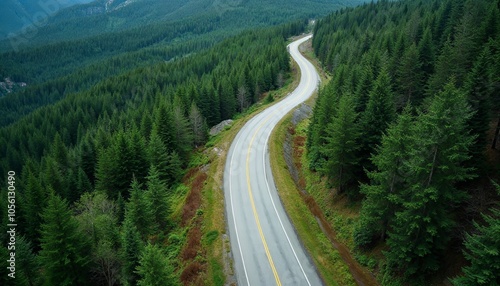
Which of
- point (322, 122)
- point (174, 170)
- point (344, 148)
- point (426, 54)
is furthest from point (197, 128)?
point (426, 54)

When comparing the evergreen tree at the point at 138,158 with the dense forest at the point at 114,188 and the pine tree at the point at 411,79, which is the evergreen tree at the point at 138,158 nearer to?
the dense forest at the point at 114,188

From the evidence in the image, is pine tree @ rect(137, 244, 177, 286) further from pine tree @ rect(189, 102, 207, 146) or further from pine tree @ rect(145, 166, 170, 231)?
pine tree @ rect(189, 102, 207, 146)

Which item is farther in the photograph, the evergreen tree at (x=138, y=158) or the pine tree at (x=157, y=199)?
the evergreen tree at (x=138, y=158)

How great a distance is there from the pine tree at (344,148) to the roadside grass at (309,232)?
5.05 meters

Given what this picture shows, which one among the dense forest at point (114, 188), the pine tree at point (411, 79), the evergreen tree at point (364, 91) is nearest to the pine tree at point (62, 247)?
the dense forest at point (114, 188)

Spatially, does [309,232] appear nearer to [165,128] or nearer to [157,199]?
[157,199]

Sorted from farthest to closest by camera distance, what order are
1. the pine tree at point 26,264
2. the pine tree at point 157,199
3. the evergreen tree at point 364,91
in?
the evergreen tree at point 364,91 → the pine tree at point 157,199 → the pine tree at point 26,264

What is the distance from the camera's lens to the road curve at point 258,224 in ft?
81.3

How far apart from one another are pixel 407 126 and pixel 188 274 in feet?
71.0

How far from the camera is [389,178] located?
22922 mm

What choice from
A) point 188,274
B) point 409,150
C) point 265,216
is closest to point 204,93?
point 265,216

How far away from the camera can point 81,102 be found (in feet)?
390

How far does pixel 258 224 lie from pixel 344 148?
1192 cm

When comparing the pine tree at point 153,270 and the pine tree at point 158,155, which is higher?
Result: the pine tree at point 153,270
